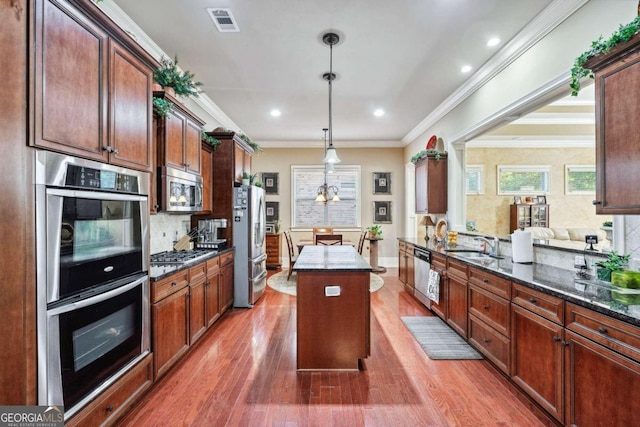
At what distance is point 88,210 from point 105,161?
325 mm

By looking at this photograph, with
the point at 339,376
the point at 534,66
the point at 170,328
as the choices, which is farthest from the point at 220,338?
the point at 534,66

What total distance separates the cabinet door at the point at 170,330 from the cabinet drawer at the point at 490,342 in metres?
2.72

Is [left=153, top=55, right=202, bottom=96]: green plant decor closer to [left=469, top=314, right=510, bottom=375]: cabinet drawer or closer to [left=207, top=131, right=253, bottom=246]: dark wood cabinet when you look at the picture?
[left=207, top=131, right=253, bottom=246]: dark wood cabinet

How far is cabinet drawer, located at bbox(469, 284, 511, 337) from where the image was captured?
244 centimetres

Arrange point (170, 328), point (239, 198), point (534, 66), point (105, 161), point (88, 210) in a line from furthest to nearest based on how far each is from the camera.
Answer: point (239, 198), point (534, 66), point (170, 328), point (105, 161), point (88, 210)

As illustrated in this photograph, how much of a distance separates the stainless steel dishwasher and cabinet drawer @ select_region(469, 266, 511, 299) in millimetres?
1199

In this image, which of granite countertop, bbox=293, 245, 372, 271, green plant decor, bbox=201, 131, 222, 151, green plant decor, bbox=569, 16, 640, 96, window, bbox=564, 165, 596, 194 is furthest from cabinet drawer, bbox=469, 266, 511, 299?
window, bbox=564, 165, 596, 194

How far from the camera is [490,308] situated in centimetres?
267

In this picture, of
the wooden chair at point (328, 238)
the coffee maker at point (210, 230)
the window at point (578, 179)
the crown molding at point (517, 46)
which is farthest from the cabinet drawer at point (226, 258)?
the window at point (578, 179)

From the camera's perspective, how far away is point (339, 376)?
8.51 feet

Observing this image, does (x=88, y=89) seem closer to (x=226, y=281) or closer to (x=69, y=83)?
(x=69, y=83)

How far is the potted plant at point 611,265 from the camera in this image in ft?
6.56

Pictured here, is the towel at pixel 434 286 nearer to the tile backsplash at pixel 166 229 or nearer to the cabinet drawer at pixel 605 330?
the cabinet drawer at pixel 605 330

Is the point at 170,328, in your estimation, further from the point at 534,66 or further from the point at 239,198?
the point at 534,66
